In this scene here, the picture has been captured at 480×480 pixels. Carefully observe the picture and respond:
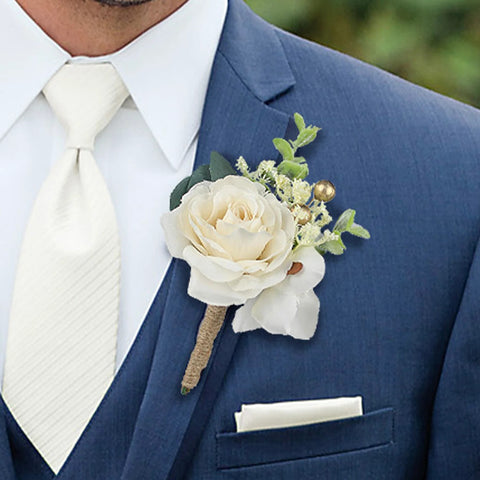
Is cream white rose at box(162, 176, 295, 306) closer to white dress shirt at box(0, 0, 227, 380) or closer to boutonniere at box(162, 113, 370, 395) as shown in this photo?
boutonniere at box(162, 113, 370, 395)

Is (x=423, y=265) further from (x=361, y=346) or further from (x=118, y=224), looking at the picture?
(x=118, y=224)

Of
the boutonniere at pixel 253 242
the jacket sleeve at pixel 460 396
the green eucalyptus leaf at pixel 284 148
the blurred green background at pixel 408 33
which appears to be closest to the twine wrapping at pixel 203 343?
the boutonniere at pixel 253 242

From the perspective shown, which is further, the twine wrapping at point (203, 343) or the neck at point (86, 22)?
the neck at point (86, 22)

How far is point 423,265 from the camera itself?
1.72 metres

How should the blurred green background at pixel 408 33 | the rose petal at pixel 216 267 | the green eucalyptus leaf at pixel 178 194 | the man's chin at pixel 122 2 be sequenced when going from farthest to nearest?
the blurred green background at pixel 408 33, the man's chin at pixel 122 2, the green eucalyptus leaf at pixel 178 194, the rose petal at pixel 216 267

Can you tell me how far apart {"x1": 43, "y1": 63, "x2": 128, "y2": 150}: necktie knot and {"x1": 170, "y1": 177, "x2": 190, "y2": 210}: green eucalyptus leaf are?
0.16 meters

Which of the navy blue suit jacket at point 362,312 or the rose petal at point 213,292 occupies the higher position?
the rose petal at point 213,292

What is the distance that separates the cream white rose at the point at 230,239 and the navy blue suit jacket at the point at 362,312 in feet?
0.38


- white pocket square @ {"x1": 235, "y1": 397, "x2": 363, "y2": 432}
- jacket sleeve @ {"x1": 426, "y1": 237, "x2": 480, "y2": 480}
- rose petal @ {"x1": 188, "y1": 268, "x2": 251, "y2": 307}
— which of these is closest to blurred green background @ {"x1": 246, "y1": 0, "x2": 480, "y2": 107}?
jacket sleeve @ {"x1": 426, "y1": 237, "x2": 480, "y2": 480}

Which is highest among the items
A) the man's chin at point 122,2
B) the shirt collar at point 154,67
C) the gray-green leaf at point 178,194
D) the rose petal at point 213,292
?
the man's chin at point 122,2

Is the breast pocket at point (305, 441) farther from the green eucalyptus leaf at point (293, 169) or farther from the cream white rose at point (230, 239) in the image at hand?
the green eucalyptus leaf at point (293, 169)

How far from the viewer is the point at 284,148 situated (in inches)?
62.7

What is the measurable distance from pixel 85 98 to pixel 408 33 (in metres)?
1.99

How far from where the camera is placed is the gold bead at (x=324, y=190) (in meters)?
1.55
